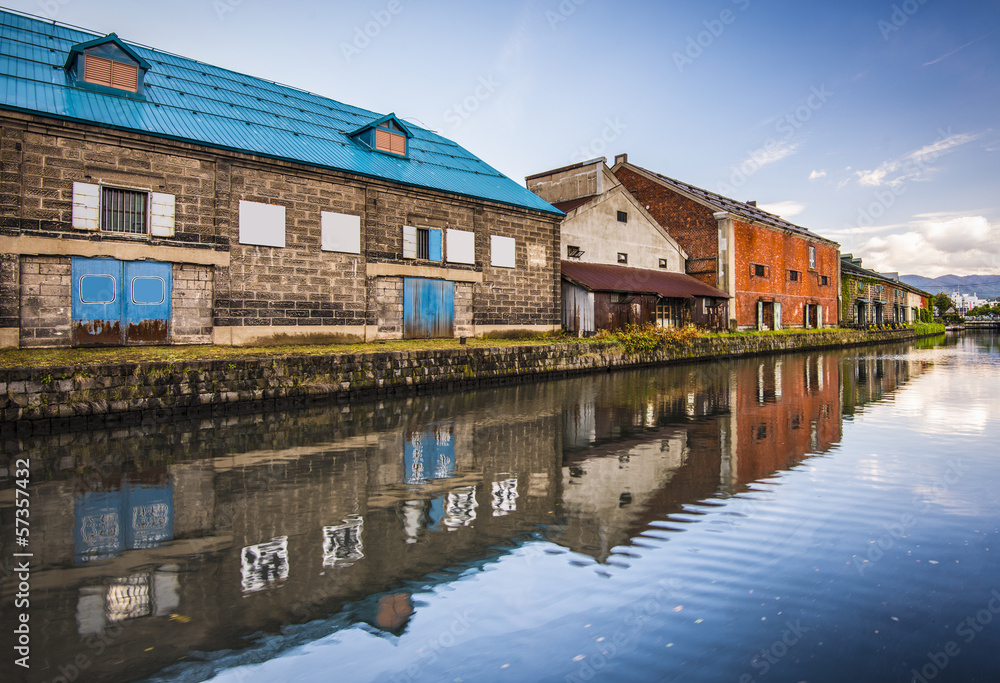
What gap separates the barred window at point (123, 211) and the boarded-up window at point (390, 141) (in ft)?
26.1

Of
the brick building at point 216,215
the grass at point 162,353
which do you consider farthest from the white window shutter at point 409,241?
the grass at point 162,353

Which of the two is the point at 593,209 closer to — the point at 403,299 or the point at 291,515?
the point at 403,299

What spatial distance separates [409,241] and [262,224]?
15.4 feet

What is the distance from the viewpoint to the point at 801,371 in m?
20.5

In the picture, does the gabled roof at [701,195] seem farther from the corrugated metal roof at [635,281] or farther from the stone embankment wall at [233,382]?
the stone embankment wall at [233,382]

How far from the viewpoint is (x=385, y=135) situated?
64.3 ft

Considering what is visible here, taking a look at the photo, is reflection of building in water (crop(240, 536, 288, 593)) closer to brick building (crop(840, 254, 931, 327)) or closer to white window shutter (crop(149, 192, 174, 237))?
white window shutter (crop(149, 192, 174, 237))

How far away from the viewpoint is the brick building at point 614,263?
78.4 feet

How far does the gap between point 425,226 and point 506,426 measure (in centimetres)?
1085

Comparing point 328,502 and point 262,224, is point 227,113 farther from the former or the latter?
point 328,502

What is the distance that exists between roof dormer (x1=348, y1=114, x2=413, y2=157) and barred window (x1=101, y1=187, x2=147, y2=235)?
7666 millimetres

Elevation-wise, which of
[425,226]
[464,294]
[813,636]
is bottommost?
[813,636]

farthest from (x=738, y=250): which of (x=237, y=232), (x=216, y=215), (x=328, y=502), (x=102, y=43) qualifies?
(x=328, y=502)

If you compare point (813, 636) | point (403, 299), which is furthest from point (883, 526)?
point (403, 299)
